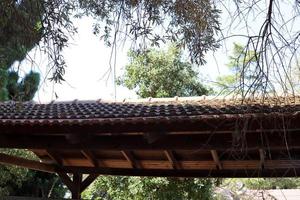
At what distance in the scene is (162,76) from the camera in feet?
38.0

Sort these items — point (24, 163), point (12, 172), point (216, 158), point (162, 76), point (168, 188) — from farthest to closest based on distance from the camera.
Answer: point (162, 76) → point (168, 188) → point (12, 172) → point (24, 163) → point (216, 158)

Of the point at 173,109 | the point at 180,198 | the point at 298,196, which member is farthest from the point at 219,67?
the point at 298,196

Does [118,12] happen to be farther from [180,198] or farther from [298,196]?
[298,196]

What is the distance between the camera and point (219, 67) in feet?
10.1

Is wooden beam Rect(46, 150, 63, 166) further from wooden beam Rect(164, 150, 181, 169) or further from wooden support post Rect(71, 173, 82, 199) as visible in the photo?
wooden beam Rect(164, 150, 181, 169)

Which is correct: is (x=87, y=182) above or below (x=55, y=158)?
below

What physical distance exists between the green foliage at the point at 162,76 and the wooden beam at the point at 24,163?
15.0 feet

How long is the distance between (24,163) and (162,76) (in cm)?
537

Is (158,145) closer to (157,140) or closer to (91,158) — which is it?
(157,140)

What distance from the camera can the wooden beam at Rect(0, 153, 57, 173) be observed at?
6.53 m

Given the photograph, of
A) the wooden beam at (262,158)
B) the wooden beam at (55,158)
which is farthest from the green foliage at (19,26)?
the wooden beam at (55,158)

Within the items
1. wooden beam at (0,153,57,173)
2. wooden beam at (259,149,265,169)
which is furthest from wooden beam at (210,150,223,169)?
wooden beam at (0,153,57,173)

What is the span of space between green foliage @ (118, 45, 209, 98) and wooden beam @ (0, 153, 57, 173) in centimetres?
457

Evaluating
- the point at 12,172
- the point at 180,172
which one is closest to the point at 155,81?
the point at 12,172
